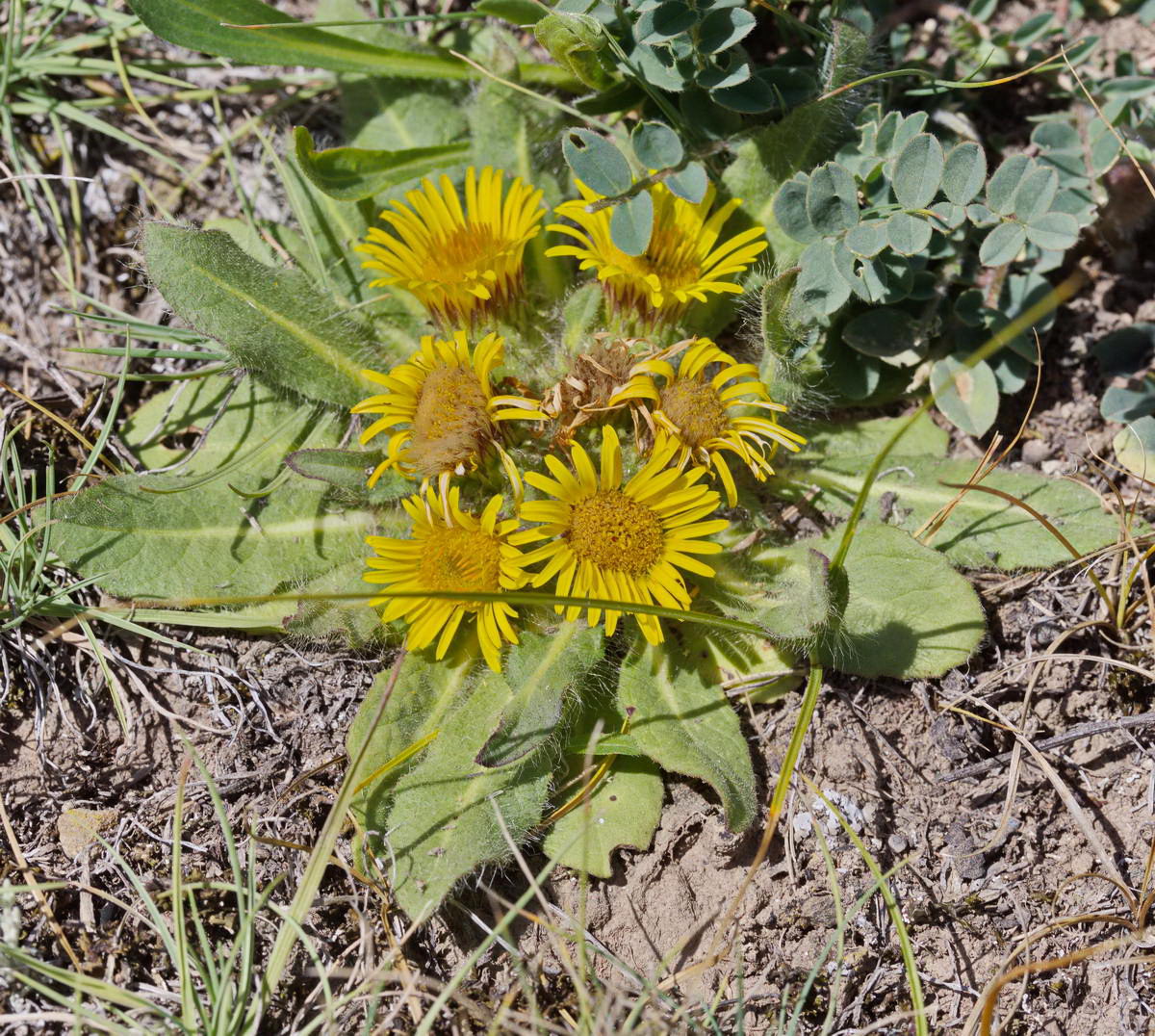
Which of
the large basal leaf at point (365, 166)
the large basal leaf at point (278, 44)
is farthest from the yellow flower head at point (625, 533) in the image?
the large basal leaf at point (278, 44)

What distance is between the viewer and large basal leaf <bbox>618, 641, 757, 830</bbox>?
113 inches

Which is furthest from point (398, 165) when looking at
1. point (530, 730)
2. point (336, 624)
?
point (530, 730)

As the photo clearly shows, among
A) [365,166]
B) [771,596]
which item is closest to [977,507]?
[771,596]

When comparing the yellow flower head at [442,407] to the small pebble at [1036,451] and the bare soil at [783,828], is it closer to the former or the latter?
the bare soil at [783,828]

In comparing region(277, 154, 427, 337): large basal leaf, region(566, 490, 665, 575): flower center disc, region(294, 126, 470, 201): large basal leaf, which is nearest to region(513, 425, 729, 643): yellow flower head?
region(566, 490, 665, 575): flower center disc

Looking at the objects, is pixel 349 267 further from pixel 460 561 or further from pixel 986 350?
pixel 986 350

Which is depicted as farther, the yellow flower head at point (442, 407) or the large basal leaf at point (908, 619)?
the large basal leaf at point (908, 619)

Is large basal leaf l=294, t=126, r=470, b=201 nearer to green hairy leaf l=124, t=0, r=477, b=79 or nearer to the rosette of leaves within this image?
green hairy leaf l=124, t=0, r=477, b=79

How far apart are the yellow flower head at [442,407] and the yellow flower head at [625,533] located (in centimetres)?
25

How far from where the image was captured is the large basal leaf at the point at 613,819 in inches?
118

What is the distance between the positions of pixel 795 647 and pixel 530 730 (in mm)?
870

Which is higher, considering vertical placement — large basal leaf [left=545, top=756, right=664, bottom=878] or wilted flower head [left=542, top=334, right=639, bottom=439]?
wilted flower head [left=542, top=334, right=639, bottom=439]

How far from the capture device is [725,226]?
11.0ft

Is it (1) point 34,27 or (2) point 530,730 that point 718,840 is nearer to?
(2) point 530,730
